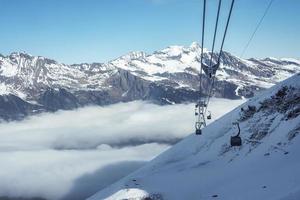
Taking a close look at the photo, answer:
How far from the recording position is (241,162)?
47000 millimetres

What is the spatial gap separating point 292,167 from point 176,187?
17380 millimetres

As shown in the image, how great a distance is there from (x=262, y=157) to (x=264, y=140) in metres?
6.52

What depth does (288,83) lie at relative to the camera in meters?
62.7

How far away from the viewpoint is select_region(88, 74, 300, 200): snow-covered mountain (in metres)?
33.5

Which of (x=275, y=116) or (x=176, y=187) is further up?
(x=275, y=116)

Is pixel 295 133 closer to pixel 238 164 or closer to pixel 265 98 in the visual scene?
pixel 238 164

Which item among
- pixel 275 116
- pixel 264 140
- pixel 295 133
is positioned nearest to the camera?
pixel 295 133

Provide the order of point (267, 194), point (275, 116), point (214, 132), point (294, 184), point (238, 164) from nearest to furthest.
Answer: point (294, 184)
point (267, 194)
point (238, 164)
point (275, 116)
point (214, 132)

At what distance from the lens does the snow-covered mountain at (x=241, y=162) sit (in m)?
33.5

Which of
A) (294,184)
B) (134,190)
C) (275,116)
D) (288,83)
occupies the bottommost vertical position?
(134,190)

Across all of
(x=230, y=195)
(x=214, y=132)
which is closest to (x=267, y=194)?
(x=230, y=195)

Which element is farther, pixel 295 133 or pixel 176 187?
pixel 176 187

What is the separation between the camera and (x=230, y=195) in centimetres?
3509

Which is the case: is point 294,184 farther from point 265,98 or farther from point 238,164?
point 265,98
